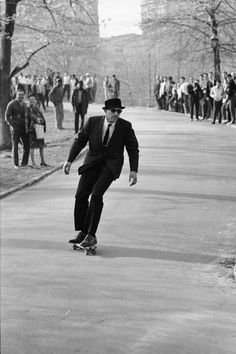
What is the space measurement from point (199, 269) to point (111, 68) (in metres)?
78.9

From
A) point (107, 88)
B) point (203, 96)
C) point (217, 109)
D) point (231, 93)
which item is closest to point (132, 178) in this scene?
point (231, 93)

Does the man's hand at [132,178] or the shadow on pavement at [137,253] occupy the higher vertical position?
the man's hand at [132,178]

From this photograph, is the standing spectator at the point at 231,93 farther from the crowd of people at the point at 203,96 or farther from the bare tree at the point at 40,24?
the bare tree at the point at 40,24

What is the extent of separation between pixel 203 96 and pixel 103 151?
93.0 ft

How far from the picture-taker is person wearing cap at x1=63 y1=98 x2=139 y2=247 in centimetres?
634

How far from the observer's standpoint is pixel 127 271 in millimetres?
10766

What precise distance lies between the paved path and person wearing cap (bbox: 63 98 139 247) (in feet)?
3.75

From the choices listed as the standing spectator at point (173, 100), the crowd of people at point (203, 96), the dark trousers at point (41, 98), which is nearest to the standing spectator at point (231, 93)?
the crowd of people at point (203, 96)

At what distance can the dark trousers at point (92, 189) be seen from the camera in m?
7.30

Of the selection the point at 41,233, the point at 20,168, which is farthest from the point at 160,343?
the point at 20,168

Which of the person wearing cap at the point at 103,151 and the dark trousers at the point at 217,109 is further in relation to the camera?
the dark trousers at the point at 217,109

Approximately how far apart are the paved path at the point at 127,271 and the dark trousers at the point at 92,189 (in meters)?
1.05

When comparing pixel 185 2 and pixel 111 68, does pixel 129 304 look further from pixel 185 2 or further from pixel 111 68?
pixel 111 68

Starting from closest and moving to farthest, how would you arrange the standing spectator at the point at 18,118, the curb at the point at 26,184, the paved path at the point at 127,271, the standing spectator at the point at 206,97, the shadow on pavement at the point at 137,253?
the paved path at the point at 127,271 < the shadow on pavement at the point at 137,253 < the curb at the point at 26,184 < the standing spectator at the point at 18,118 < the standing spectator at the point at 206,97
